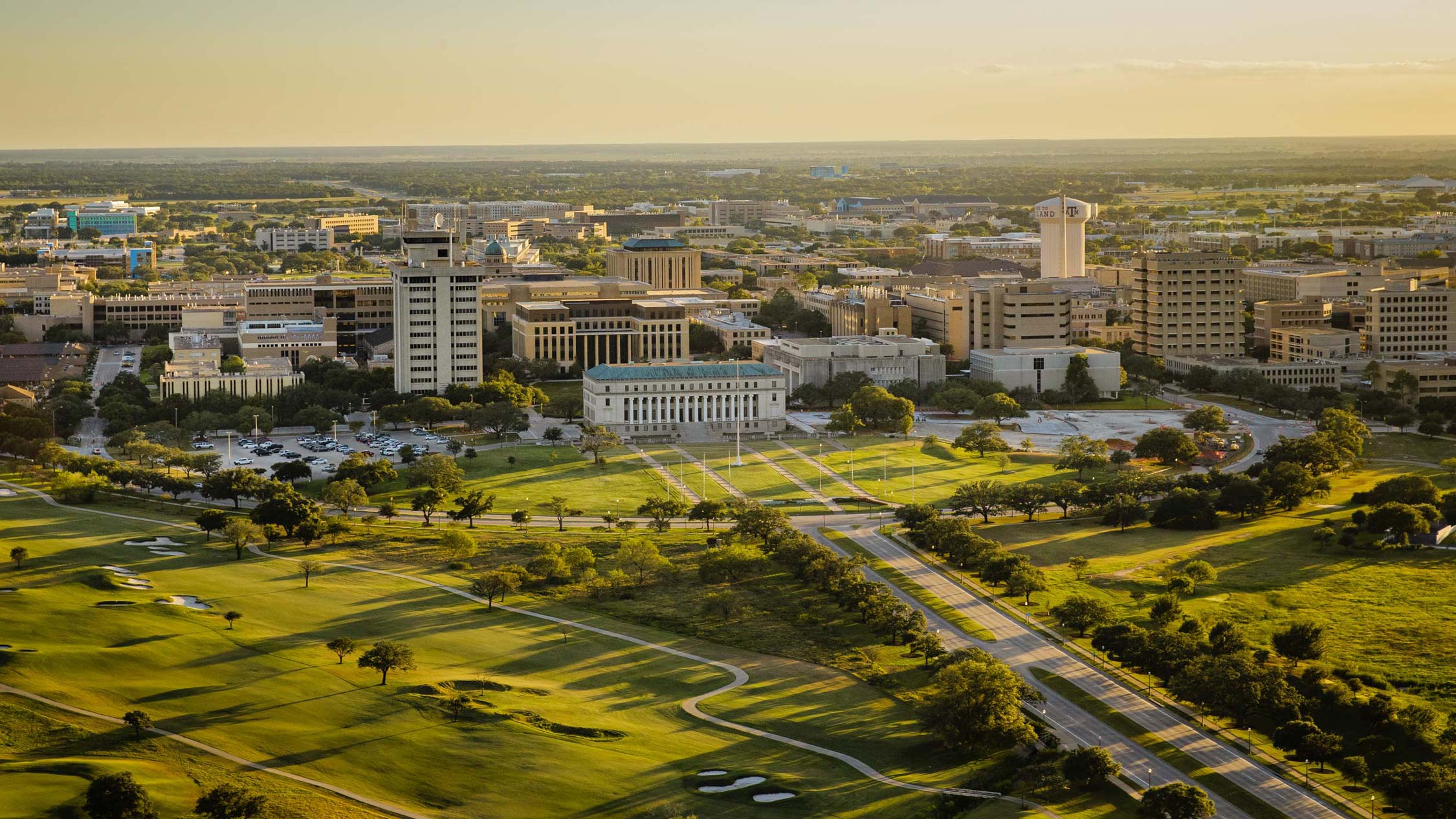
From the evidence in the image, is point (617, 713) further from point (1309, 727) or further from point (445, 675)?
point (1309, 727)

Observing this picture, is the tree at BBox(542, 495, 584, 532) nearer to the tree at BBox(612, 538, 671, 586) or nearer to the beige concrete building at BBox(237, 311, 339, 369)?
the tree at BBox(612, 538, 671, 586)

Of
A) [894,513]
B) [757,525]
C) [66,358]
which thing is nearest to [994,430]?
[894,513]

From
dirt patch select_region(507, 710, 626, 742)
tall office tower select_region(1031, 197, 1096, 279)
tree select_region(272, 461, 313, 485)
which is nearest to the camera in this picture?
dirt patch select_region(507, 710, 626, 742)

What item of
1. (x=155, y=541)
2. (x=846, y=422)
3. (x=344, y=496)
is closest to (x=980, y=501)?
(x=846, y=422)

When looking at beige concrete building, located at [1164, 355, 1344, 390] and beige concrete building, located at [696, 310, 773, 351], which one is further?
beige concrete building, located at [696, 310, 773, 351]

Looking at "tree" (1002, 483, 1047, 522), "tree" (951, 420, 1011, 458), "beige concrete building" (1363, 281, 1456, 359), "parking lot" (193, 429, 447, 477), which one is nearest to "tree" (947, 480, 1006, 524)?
"tree" (1002, 483, 1047, 522)

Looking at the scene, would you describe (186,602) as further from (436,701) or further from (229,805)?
(229,805)
